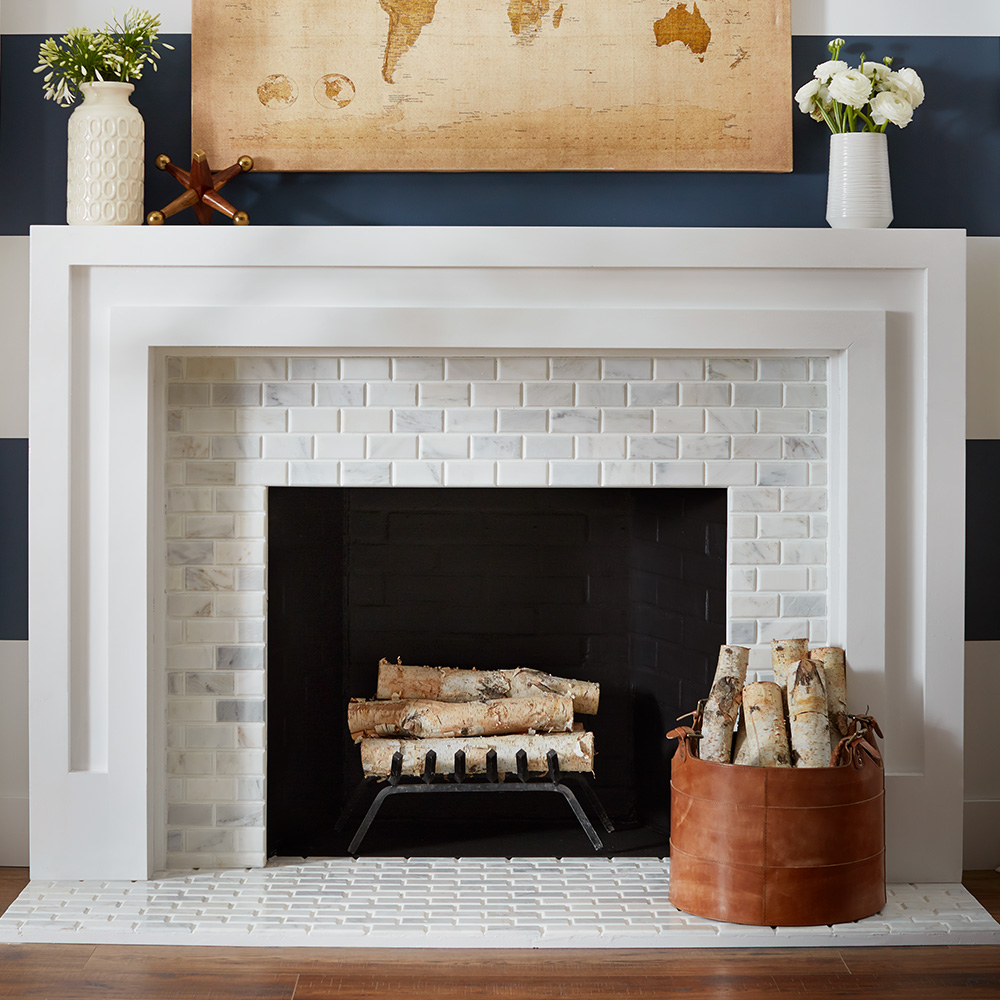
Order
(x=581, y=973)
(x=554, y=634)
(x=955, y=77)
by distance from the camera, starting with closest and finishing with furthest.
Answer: (x=581, y=973) → (x=955, y=77) → (x=554, y=634)

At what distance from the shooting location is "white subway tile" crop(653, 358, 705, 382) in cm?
237

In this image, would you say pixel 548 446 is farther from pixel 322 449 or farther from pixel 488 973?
pixel 488 973

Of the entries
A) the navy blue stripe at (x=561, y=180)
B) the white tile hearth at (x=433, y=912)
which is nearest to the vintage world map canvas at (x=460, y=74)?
the navy blue stripe at (x=561, y=180)

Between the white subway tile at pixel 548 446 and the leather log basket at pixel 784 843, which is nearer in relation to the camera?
the leather log basket at pixel 784 843

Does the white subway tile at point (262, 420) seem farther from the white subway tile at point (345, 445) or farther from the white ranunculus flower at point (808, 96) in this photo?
the white ranunculus flower at point (808, 96)

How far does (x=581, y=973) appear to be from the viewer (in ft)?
6.31

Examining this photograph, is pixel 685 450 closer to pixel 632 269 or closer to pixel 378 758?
pixel 632 269

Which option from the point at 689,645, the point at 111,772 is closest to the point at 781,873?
the point at 689,645

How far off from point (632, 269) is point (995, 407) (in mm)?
1031

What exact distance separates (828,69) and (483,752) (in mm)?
1851

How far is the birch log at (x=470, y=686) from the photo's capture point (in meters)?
2.63

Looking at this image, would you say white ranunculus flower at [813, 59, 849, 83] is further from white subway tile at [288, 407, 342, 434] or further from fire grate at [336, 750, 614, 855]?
fire grate at [336, 750, 614, 855]

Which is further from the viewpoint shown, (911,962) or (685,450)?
(685,450)

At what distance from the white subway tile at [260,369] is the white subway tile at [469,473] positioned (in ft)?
1.51
